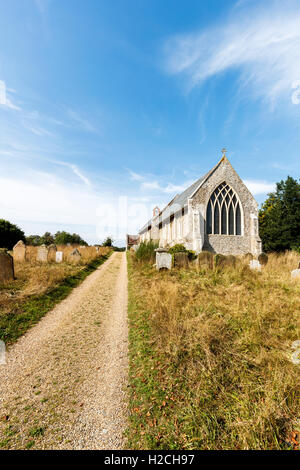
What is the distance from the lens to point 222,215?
63.0 feet

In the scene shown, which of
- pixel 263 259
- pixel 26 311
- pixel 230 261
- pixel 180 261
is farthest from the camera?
pixel 263 259

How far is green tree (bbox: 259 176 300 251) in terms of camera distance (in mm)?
→ 20031

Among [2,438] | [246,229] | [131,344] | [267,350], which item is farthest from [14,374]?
[246,229]

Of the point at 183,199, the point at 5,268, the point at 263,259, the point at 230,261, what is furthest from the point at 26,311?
the point at 183,199

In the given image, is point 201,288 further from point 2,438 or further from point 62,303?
point 2,438

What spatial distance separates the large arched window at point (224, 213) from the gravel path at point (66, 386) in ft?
51.6

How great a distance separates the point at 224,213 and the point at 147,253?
10257 millimetres

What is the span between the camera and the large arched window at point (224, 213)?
18.7 metres

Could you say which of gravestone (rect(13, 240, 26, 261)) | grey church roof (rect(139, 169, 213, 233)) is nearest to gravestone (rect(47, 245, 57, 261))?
gravestone (rect(13, 240, 26, 261))

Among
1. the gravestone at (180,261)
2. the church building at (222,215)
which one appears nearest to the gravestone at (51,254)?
the gravestone at (180,261)

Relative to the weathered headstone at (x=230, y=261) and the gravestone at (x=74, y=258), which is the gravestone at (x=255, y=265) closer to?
the weathered headstone at (x=230, y=261)

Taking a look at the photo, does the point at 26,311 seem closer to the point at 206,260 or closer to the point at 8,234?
the point at 206,260

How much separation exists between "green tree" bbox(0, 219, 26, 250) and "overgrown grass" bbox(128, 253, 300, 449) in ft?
106
